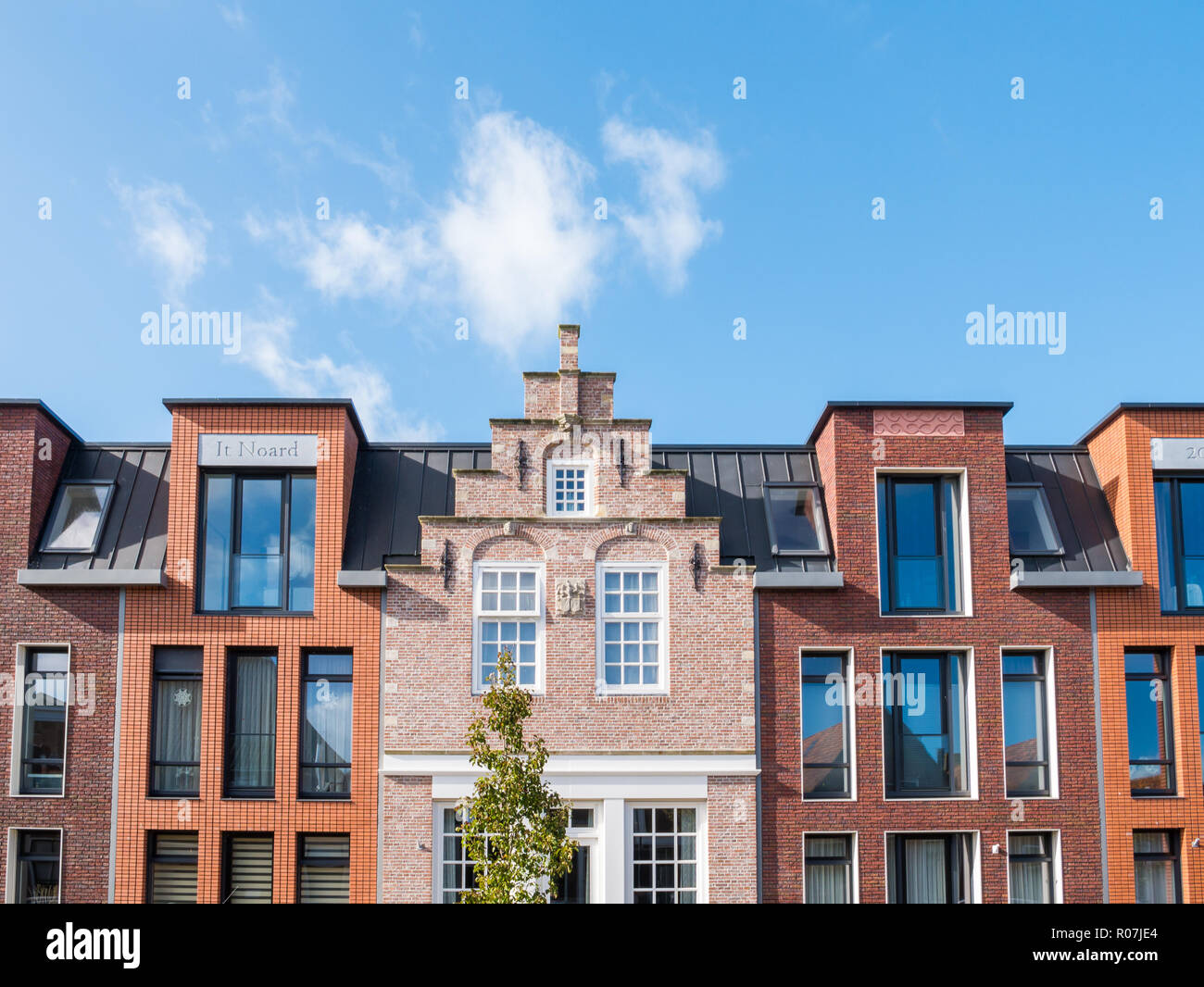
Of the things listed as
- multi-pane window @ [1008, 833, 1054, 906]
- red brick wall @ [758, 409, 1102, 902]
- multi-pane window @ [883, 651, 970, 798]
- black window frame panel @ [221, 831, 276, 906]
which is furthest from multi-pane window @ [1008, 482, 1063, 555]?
black window frame panel @ [221, 831, 276, 906]

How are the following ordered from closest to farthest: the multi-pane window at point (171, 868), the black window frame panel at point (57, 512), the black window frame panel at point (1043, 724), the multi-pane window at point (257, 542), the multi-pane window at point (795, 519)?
the multi-pane window at point (171, 868) < the black window frame panel at point (1043, 724) < the multi-pane window at point (257, 542) < the black window frame panel at point (57, 512) < the multi-pane window at point (795, 519)

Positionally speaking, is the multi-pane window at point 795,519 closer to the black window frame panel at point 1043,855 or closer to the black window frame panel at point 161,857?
the black window frame panel at point 1043,855

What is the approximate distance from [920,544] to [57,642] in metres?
14.5

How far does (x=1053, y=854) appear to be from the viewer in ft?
63.2

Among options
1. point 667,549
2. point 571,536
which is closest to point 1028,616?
point 667,549

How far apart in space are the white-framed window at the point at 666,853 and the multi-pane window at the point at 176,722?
7.07 m

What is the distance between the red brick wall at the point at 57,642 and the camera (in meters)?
18.7

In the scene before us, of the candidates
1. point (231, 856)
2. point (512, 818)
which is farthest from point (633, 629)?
point (231, 856)

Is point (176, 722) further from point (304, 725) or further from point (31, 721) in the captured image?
point (31, 721)

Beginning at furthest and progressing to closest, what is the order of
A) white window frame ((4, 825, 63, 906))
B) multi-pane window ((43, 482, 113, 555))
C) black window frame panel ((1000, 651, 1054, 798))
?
1. multi-pane window ((43, 482, 113, 555))
2. black window frame panel ((1000, 651, 1054, 798))
3. white window frame ((4, 825, 63, 906))

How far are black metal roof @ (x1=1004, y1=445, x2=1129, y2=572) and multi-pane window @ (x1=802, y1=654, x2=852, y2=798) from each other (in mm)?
3846

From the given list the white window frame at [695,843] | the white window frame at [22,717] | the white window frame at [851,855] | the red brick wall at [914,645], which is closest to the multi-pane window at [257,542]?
the white window frame at [22,717]

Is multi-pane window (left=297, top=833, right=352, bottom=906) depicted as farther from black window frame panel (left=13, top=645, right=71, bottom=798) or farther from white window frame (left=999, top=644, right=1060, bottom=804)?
white window frame (left=999, top=644, right=1060, bottom=804)

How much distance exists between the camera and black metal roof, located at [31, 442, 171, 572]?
19719 millimetres
